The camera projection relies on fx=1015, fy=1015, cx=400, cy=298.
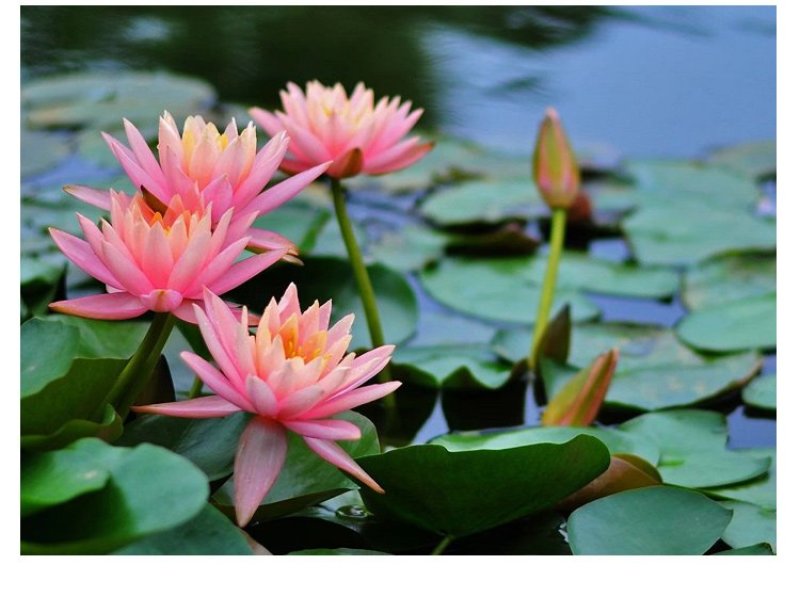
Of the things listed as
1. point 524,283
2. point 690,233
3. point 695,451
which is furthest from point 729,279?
point 695,451

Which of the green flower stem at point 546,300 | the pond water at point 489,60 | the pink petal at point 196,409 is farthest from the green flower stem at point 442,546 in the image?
the pond water at point 489,60

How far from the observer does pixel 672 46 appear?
2725 mm

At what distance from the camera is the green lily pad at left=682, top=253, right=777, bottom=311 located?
1.64 m

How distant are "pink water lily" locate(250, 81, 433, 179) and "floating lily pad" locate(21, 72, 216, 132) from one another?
1063 mm

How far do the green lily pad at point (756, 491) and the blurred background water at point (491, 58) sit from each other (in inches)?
48.7

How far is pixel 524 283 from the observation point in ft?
5.50

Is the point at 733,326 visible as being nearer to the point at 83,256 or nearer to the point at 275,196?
the point at 275,196

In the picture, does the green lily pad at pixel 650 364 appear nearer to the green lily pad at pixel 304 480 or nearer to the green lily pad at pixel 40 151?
the green lily pad at pixel 304 480

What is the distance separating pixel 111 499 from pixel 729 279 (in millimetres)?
1260

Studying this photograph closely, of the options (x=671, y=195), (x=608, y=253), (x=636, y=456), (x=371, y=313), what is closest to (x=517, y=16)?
(x=671, y=195)

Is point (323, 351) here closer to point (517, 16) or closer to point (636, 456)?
point (636, 456)

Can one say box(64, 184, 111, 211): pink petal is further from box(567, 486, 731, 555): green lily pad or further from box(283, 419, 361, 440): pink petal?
box(567, 486, 731, 555): green lily pad

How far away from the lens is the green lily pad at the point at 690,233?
5.90ft

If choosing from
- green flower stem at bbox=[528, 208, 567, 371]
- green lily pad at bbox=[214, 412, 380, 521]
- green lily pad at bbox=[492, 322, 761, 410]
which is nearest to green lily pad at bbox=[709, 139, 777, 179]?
green lily pad at bbox=[492, 322, 761, 410]
